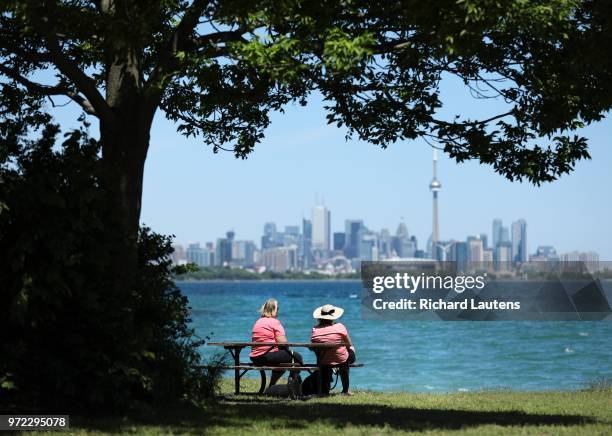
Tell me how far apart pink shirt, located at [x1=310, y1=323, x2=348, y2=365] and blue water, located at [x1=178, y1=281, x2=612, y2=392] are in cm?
1308

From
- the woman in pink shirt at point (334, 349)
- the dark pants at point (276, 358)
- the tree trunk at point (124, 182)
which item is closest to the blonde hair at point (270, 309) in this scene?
the dark pants at point (276, 358)

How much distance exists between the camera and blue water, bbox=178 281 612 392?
38.2 meters

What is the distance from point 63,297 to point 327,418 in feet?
10.8

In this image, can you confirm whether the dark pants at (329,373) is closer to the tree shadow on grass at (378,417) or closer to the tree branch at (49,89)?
the tree shadow on grass at (378,417)

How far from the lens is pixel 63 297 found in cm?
1298

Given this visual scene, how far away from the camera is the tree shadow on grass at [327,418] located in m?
12.6

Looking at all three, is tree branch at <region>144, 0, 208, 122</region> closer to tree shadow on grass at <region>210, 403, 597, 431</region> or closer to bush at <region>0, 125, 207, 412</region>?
bush at <region>0, 125, 207, 412</region>

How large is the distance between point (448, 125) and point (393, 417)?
397cm

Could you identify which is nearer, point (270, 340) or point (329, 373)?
point (329, 373)

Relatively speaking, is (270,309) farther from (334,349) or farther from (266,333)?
(334,349)

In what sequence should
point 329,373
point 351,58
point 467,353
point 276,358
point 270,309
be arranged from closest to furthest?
point 351,58 → point 329,373 → point 276,358 → point 270,309 → point 467,353

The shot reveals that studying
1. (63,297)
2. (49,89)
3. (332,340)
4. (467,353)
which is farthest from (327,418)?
(467,353)

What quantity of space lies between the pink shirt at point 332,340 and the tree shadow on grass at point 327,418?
6.75 ft

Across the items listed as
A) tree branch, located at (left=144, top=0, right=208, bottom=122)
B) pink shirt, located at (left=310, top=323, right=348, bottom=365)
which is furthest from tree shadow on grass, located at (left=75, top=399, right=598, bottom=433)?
tree branch, located at (left=144, top=0, right=208, bottom=122)
